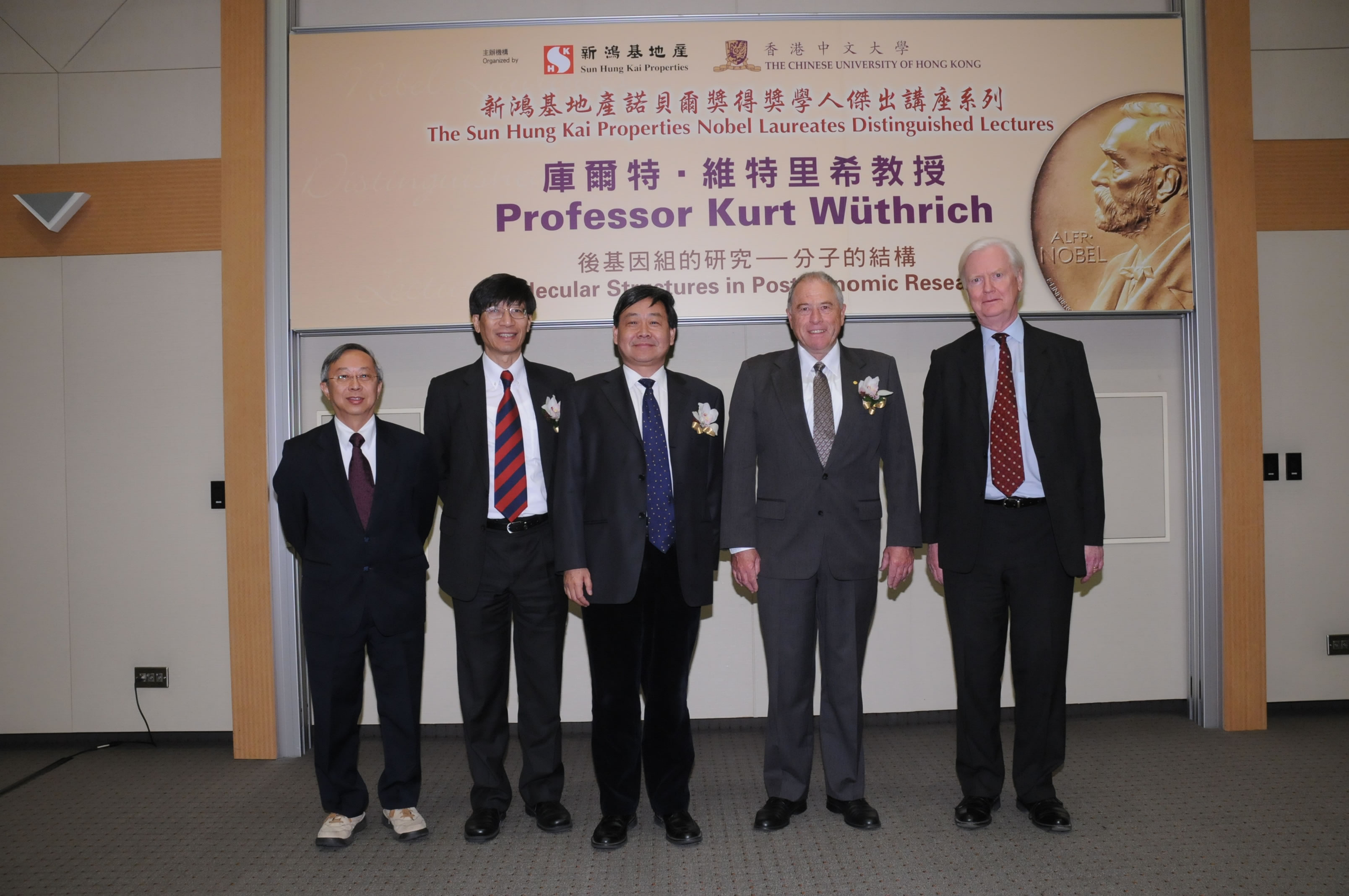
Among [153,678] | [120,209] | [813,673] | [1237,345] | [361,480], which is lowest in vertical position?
[153,678]

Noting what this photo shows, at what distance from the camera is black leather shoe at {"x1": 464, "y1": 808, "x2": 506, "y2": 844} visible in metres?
2.57

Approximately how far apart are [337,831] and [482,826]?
0.48 m

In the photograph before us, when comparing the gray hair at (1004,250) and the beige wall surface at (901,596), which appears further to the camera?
the beige wall surface at (901,596)

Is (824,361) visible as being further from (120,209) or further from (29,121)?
(29,121)

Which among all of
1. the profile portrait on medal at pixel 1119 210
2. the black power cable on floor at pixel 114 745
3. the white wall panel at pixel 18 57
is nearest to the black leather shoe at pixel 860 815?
the profile portrait on medal at pixel 1119 210

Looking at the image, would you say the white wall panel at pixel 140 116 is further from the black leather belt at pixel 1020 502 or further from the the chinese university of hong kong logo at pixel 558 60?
the black leather belt at pixel 1020 502

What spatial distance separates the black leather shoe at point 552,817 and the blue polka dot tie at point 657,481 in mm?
982

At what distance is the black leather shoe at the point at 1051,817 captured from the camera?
8.32 ft

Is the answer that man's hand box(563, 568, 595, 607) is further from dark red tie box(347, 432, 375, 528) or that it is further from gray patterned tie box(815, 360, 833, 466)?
A: gray patterned tie box(815, 360, 833, 466)

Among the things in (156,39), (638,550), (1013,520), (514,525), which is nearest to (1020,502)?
(1013,520)

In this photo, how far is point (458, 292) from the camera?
3486 mm

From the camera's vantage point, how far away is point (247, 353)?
3.52 m

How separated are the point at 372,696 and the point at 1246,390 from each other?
4.31m

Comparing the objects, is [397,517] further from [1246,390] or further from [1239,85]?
[1239,85]
